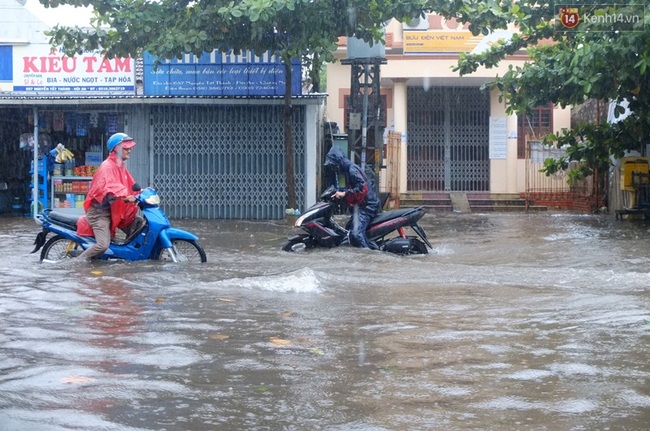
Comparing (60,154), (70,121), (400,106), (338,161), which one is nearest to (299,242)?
(338,161)

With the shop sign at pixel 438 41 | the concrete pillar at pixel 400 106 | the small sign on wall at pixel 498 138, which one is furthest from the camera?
the small sign on wall at pixel 498 138

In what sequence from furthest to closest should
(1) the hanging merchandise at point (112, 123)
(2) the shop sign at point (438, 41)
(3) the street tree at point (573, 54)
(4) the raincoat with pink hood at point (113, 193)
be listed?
1. (2) the shop sign at point (438, 41)
2. (1) the hanging merchandise at point (112, 123)
3. (3) the street tree at point (573, 54)
4. (4) the raincoat with pink hood at point (113, 193)

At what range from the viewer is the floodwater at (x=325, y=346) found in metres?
4.50

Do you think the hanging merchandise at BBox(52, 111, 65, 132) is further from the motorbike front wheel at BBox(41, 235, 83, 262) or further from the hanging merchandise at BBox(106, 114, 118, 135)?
the motorbike front wheel at BBox(41, 235, 83, 262)

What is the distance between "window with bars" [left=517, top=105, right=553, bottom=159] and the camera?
2539 centimetres

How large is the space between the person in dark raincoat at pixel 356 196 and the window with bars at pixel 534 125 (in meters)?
14.0

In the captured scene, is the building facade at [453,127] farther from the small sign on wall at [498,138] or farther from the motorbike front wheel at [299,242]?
the motorbike front wheel at [299,242]

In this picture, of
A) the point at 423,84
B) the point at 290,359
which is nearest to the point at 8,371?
the point at 290,359

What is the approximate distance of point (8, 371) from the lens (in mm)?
5258

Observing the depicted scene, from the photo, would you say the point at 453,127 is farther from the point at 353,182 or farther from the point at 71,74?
the point at 353,182

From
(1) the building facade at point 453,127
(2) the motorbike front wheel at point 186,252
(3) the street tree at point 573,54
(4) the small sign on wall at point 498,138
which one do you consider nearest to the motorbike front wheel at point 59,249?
(2) the motorbike front wheel at point 186,252

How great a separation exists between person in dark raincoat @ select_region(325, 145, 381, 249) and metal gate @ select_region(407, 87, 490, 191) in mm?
13288

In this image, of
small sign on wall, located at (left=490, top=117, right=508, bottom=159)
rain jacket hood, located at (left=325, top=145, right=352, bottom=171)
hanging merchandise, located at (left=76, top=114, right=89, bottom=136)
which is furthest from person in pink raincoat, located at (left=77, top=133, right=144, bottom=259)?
small sign on wall, located at (left=490, top=117, right=508, bottom=159)

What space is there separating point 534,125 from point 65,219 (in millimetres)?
17563
